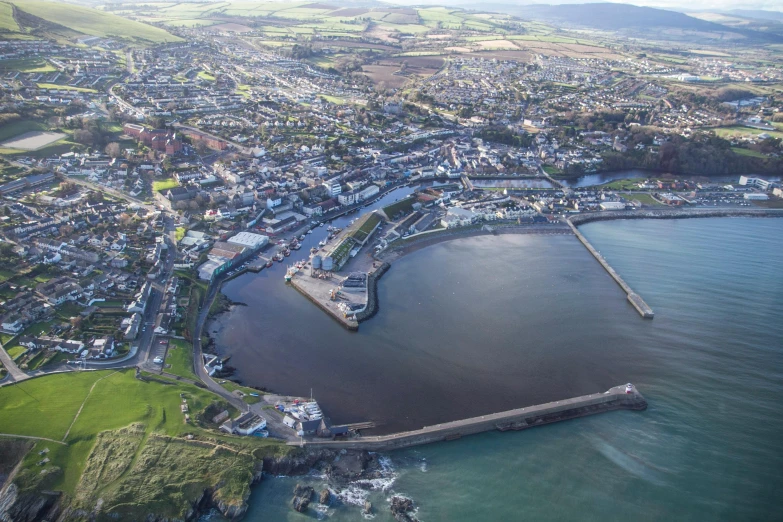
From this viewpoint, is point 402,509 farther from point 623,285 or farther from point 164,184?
point 164,184

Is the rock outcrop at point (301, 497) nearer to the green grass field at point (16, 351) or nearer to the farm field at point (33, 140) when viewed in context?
the green grass field at point (16, 351)

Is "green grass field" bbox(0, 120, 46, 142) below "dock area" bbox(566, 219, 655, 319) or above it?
above

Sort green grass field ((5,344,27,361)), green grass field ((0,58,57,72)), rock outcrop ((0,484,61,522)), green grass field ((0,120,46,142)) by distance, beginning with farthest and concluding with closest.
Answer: green grass field ((0,58,57,72)) → green grass field ((0,120,46,142)) → green grass field ((5,344,27,361)) → rock outcrop ((0,484,61,522))

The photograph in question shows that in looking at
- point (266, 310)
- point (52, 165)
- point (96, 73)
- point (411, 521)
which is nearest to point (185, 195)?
point (52, 165)

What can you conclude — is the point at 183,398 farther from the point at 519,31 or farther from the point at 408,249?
the point at 519,31

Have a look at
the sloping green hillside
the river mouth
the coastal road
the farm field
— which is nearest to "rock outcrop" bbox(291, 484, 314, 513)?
the coastal road

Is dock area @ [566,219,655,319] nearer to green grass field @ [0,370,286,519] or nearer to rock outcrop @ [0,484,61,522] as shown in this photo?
green grass field @ [0,370,286,519]
